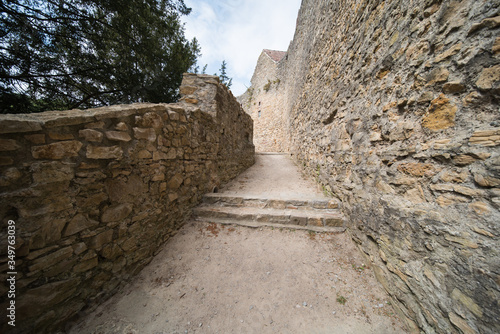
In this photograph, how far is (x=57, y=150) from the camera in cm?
140

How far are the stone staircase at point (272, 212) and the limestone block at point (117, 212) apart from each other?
1228mm

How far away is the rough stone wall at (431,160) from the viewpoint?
3.39ft

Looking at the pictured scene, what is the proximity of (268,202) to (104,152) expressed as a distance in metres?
2.50

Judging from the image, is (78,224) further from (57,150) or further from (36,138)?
(36,138)

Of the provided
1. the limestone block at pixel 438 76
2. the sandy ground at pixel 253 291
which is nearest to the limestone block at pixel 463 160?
the limestone block at pixel 438 76

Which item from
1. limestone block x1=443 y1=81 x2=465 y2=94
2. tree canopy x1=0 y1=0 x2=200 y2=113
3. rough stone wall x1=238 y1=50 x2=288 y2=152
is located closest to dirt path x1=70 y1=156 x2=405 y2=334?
limestone block x1=443 y1=81 x2=465 y2=94

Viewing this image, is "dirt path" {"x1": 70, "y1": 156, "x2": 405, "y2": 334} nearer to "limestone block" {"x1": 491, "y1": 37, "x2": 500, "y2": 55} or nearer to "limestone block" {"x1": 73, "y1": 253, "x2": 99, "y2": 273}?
"limestone block" {"x1": 73, "y1": 253, "x2": 99, "y2": 273}

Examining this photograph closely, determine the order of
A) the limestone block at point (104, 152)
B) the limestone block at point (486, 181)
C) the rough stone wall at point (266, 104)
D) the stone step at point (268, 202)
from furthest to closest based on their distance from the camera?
the rough stone wall at point (266, 104), the stone step at point (268, 202), the limestone block at point (104, 152), the limestone block at point (486, 181)

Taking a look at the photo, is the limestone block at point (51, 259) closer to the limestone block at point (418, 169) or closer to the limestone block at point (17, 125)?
the limestone block at point (17, 125)

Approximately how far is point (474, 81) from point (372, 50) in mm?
1462

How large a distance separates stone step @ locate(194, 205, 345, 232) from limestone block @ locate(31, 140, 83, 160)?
76.0 inches

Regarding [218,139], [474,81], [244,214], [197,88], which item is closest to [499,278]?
[474,81]

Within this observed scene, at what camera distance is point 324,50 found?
412 centimetres

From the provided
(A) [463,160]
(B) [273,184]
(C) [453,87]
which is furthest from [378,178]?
(B) [273,184]
